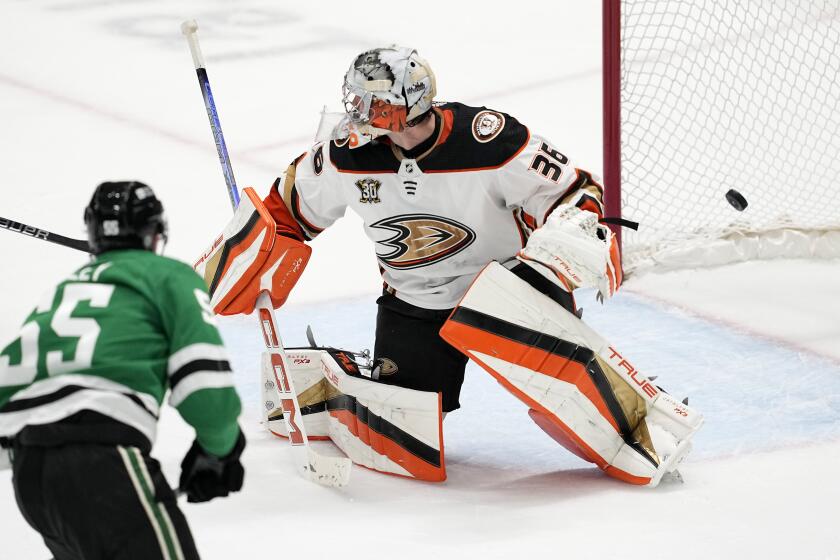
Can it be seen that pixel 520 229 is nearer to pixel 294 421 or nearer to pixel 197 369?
pixel 294 421

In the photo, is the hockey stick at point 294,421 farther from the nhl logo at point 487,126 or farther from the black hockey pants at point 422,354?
the nhl logo at point 487,126

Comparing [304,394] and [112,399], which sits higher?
[112,399]

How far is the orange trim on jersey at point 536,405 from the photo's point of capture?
2.69m

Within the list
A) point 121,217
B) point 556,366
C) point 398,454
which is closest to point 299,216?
point 398,454

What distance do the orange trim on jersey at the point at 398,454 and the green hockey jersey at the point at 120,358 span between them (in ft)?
3.68

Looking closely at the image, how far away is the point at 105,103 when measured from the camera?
6.18m

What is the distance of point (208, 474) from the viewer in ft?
5.91

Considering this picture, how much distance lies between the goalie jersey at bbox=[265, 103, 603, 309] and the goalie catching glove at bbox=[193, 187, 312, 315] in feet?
0.42

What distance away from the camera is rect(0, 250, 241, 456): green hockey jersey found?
5.64ft

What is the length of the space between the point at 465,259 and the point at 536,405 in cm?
42

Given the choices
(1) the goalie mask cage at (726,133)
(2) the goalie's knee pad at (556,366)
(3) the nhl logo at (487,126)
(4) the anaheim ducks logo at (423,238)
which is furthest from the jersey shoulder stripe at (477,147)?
(1) the goalie mask cage at (726,133)

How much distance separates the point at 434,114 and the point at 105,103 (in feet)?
12.2

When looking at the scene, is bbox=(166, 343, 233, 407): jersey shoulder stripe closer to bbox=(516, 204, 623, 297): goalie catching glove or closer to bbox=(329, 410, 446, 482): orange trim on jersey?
bbox=(516, 204, 623, 297): goalie catching glove

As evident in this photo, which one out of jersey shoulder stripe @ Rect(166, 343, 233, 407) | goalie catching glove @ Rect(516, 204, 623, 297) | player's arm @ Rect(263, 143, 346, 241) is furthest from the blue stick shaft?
jersey shoulder stripe @ Rect(166, 343, 233, 407)
